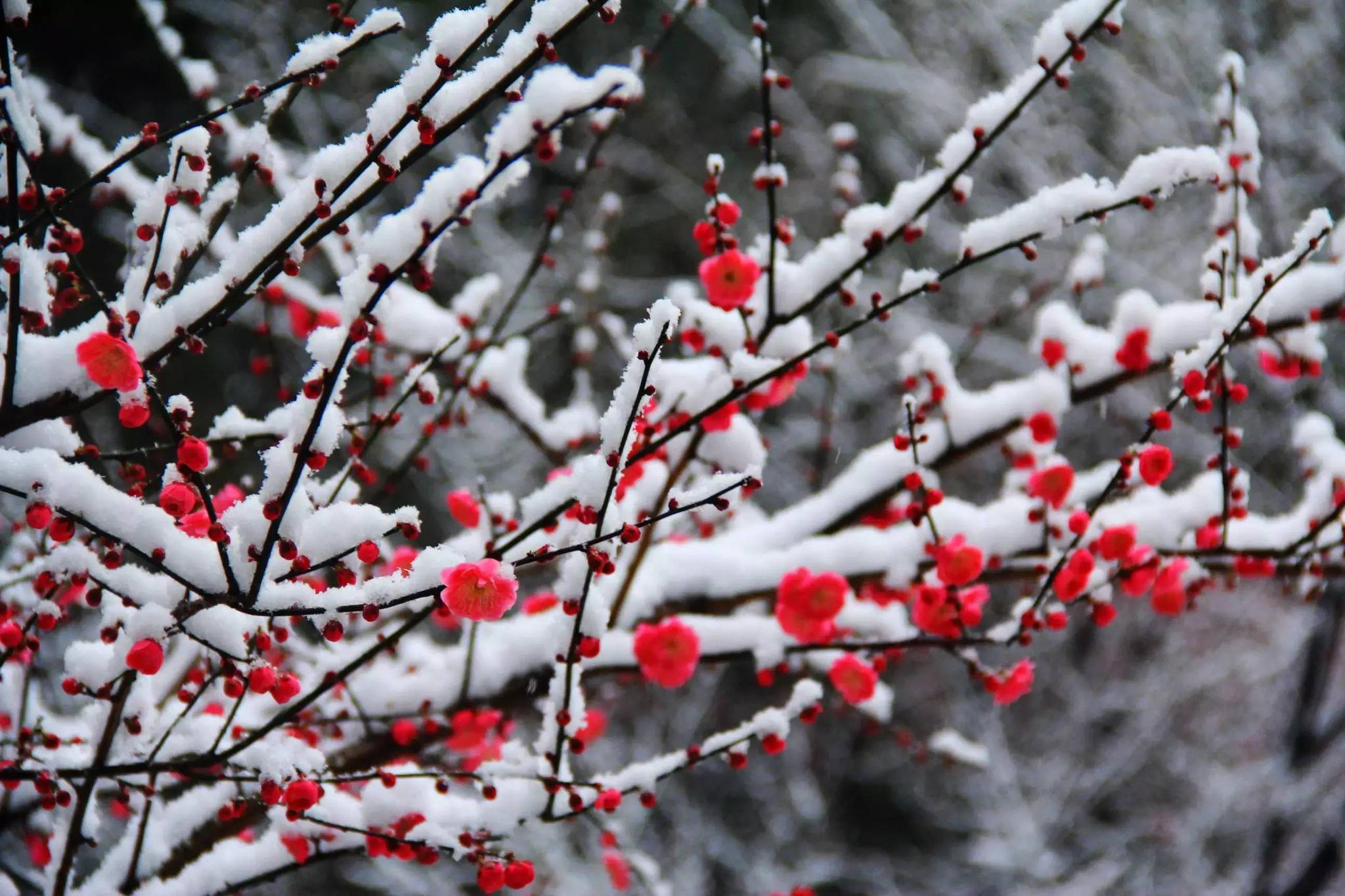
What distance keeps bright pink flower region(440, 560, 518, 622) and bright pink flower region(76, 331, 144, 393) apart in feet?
1.59

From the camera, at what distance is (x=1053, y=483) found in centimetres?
189

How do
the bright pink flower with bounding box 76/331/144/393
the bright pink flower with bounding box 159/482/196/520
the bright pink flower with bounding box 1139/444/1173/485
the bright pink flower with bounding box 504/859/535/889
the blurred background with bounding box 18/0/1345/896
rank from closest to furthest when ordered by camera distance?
the bright pink flower with bounding box 76/331/144/393, the bright pink flower with bounding box 159/482/196/520, the bright pink flower with bounding box 504/859/535/889, the bright pink flower with bounding box 1139/444/1173/485, the blurred background with bounding box 18/0/1345/896

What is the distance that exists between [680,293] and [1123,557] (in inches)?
71.0

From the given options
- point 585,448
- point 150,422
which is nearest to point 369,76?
point 585,448

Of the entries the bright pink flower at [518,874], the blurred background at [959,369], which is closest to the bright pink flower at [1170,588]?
the bright pink flower at [518,874]

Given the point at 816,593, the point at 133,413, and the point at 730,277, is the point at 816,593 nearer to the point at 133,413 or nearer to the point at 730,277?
the point at 730,277

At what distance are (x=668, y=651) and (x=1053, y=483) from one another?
97 centimetres

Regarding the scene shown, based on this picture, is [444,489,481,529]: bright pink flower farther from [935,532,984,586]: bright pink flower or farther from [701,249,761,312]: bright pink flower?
[935,532,984,586]: bright pink flower

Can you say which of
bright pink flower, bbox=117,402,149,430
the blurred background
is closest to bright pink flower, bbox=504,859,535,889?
bright pink flower, bbox=117,402,149,430

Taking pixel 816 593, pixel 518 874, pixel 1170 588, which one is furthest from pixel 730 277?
pixel 1170 588

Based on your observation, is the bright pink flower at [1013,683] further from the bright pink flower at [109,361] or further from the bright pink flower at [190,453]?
the bright pink flower at [109,361]

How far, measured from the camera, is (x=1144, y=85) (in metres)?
5.88

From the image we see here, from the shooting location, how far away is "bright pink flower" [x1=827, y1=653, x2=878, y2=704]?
187 cm

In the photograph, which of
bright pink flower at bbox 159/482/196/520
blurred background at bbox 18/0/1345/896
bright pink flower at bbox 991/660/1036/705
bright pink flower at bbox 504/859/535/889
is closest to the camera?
bright pink flower at bbox 159/482/196/520
